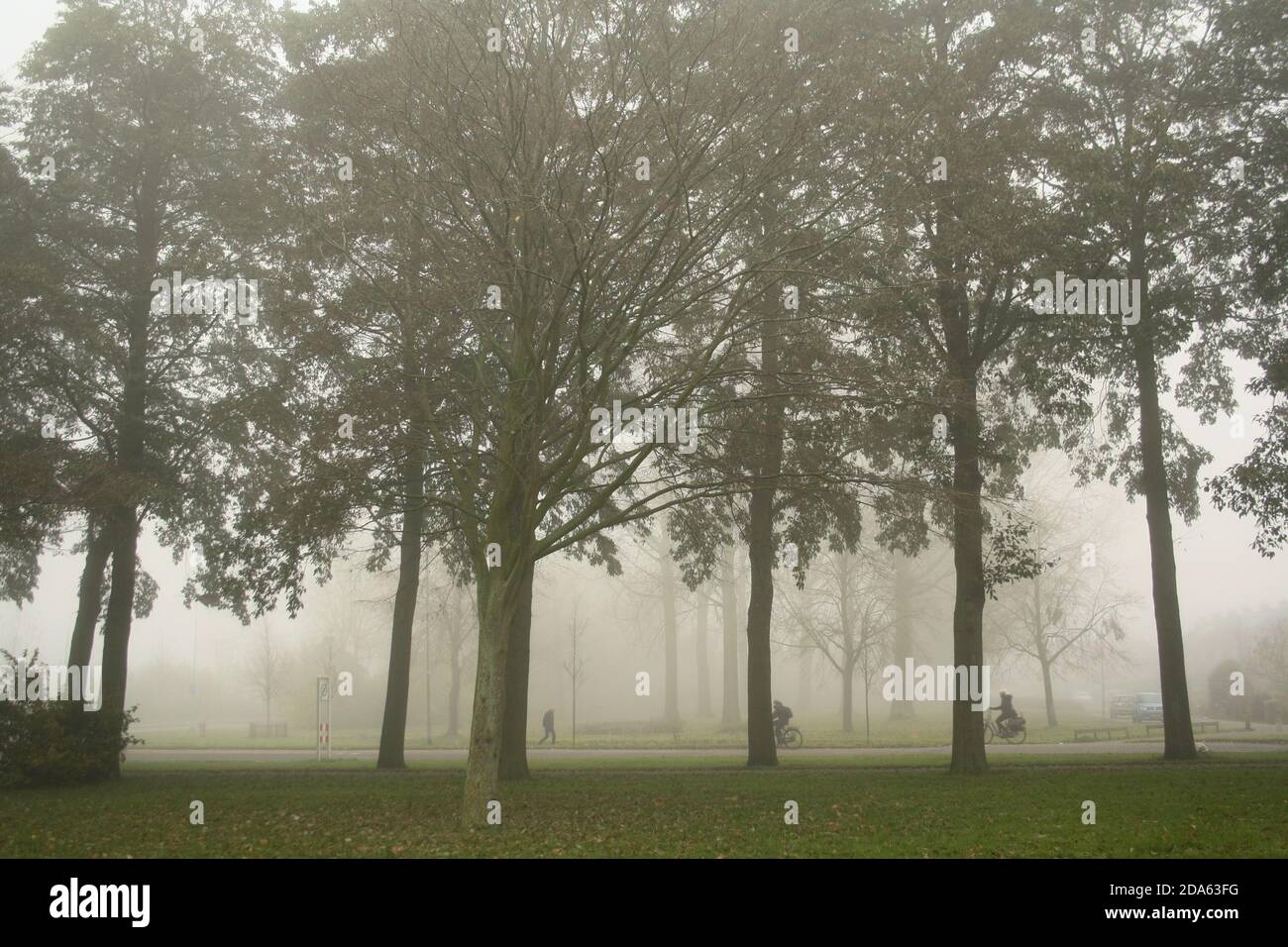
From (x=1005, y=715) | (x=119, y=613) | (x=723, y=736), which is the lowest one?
(x=723, y=736)

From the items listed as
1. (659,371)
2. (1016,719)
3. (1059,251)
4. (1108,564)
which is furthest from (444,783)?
(1108,564)

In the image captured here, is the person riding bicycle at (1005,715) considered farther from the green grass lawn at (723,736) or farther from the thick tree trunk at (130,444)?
the thick tree trunk at (130,444)

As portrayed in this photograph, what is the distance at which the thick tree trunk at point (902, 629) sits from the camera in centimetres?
4269

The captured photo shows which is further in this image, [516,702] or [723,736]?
[723,736]

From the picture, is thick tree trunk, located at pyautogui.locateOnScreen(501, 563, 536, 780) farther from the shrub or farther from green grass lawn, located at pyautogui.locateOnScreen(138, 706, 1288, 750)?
green grass lawn, located at pyautogui.locateOnScreen(138, 706, 1288, 750)

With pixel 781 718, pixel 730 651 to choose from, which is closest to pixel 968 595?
pixel 781 718

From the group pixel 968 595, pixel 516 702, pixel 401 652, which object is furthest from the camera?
pixel 401 652

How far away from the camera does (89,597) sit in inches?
836

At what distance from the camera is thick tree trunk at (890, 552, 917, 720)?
140 feet

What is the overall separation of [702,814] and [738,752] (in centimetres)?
1414

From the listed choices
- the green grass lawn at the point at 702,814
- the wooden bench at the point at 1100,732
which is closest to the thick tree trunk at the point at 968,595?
the green grass lawn at the point at 702,814

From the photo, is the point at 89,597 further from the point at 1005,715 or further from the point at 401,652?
the point at 1005,715

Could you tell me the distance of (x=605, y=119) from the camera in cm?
1255

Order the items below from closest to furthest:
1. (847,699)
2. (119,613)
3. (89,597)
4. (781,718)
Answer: (119,613), (89,597), (781,718), (847,699)
